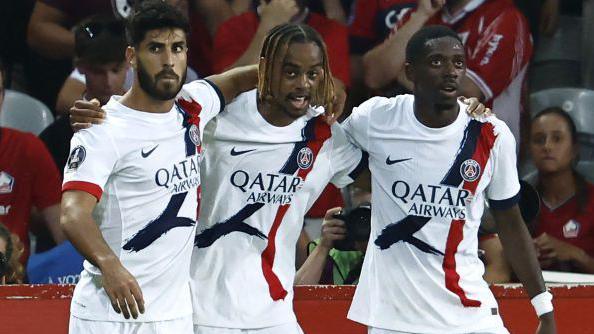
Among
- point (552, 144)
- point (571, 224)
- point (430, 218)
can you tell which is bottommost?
point (430, 218)

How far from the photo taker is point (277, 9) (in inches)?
274

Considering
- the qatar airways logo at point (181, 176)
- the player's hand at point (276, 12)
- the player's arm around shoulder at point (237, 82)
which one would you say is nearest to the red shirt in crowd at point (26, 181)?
the player's hand at point (276, 12)

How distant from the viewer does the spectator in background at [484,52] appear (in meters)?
7.07

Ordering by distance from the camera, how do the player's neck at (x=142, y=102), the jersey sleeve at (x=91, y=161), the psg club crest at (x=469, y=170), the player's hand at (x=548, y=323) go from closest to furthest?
the jersey sleeve at (x=91, y=161) < the player's neck at (x=142, y=102) < the psg club crest at (x=469, y=170) < the player's hand at (x=548, y=323)

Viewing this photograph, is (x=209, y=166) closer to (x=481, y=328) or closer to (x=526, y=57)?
(x=481, y=328)

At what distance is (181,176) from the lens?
171 inches

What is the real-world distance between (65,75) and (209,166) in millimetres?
3230

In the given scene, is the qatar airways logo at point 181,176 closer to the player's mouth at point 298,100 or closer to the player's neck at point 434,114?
the player's mouth at point 298,100

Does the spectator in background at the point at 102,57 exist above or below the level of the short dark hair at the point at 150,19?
above

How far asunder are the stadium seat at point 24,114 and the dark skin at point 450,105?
3.13 meters

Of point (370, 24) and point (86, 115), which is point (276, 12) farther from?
point (86, 115)

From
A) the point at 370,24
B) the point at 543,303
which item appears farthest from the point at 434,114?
the point at 370,24

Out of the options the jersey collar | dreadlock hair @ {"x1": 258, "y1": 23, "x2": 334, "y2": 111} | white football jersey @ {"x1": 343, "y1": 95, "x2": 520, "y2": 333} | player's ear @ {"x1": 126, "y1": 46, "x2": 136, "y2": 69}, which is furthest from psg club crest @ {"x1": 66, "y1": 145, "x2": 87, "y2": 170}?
the jersey collar

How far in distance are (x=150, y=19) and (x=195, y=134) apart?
1.36 feet
